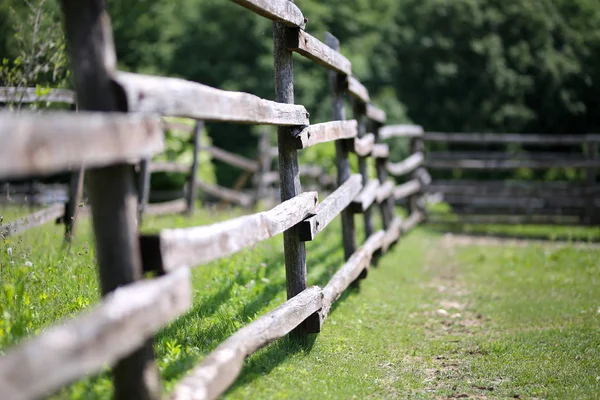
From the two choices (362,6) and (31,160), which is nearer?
(31,160)

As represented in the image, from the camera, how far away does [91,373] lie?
2.87m

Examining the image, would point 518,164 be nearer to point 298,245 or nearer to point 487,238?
point 487,238

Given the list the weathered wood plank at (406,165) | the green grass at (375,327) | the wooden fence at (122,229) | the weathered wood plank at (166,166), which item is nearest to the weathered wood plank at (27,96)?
the green grass at (375,327)

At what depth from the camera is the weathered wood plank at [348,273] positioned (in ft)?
16.8

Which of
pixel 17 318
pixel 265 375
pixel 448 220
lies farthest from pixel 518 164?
pixel 17 318

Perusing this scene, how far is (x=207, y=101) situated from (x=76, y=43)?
0.68 m

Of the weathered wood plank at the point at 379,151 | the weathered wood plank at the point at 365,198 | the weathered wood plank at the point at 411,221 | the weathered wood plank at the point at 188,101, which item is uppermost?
the weathered wood plank at the point at 188,101

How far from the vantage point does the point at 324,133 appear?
5.45 m

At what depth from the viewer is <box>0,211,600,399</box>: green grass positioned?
12.8 feet

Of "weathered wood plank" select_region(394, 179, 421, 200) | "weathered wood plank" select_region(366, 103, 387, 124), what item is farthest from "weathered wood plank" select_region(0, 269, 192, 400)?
"weathered wood plank" select_region(394, 179, 421, 200)

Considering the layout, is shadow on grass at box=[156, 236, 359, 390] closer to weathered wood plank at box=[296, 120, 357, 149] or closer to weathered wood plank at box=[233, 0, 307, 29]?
weathered wood plank at box=[296, 120, 357, 149]

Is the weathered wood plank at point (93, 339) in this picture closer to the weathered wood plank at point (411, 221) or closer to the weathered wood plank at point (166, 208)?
the weathered wood plank at point (166, 208)

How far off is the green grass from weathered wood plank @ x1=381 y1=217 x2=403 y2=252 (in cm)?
53

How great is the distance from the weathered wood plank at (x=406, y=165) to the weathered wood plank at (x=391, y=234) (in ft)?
2.59
